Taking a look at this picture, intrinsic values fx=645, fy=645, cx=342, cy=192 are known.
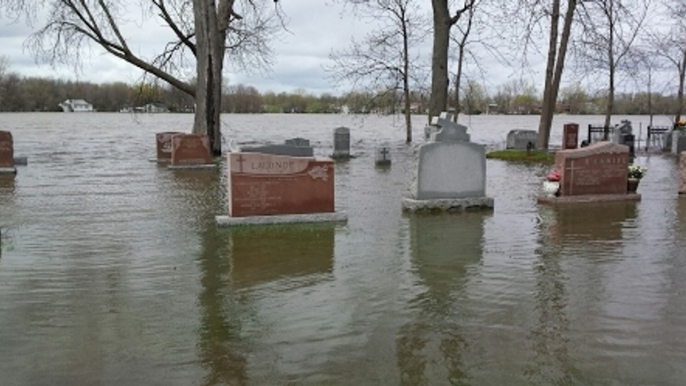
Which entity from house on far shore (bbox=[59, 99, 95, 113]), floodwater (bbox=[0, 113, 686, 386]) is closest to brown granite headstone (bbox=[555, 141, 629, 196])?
floodwater (bbox=[0, 113, 686, 386])

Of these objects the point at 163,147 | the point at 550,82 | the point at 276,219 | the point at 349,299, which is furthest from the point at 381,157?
the point at 349,299

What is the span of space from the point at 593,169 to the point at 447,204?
303cm

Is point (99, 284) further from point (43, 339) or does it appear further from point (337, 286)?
point (337, 286)

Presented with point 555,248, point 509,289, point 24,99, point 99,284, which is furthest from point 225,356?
point 24,99

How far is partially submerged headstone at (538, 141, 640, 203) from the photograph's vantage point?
38.3 feet

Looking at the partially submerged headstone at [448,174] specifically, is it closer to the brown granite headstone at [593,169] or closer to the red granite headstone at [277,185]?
the brown granite headstone at [593,169]

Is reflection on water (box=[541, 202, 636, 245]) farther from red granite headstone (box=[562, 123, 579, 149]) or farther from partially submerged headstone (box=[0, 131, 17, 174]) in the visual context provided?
partially submerged headstone (box=[0, 131, 17, 174])

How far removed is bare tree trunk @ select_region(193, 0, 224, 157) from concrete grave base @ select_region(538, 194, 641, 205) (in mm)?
14512

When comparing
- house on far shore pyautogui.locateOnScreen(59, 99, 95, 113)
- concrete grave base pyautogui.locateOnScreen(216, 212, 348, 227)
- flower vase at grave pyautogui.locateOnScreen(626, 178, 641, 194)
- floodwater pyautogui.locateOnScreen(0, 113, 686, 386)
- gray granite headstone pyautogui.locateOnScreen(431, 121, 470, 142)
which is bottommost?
floodwater pyautogui.locateOnScreen(0, 113, 686, 386)

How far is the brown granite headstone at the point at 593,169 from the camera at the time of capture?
460 inches

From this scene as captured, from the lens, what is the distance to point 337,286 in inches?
244

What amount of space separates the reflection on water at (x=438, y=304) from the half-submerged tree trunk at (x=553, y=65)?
59.3 feet

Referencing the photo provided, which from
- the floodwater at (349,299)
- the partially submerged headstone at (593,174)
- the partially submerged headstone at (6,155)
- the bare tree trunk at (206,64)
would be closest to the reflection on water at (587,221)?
the floodwater at (349,299)

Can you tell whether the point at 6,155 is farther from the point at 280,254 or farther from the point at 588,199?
the point at 588,199
